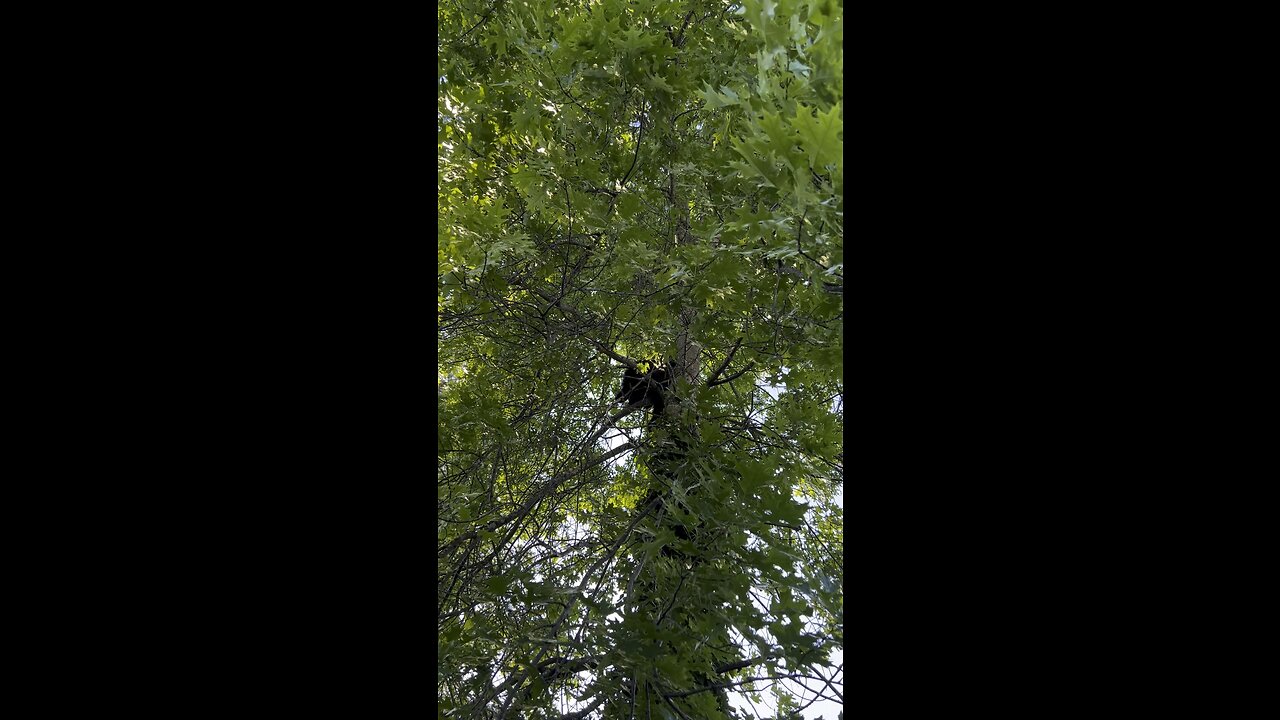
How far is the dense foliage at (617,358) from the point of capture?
1.74m

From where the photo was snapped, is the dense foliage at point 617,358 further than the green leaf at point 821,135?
Yes

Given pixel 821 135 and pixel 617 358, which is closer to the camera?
pixel 821 135

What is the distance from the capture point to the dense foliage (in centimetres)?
174

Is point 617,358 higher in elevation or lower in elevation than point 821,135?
higher

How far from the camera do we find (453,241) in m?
1.97

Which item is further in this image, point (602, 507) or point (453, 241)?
point (602, 507)

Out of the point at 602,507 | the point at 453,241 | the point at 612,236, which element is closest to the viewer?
the point at 453,241

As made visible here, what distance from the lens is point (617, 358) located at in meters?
2.69

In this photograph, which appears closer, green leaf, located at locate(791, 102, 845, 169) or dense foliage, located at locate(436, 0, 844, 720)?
green leaf, located at locate(791, 102, 845, 169)
